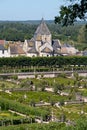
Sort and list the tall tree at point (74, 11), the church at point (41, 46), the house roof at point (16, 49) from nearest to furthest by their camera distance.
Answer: the tall tree at point (74, 11), the house roof at point (16, 49), the church at point (41, 46)

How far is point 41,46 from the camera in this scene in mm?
74875

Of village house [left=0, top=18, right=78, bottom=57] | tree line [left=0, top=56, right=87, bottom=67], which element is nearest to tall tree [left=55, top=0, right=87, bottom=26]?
tree line [left=0, top=56, right=87, bottom=67]

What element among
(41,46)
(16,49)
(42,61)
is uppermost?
(41,46)

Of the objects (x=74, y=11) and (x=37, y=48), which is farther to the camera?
(x=37, y=48)

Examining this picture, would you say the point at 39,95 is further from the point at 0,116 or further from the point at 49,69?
the point at 49,69

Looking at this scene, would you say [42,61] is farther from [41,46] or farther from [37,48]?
[37,48]

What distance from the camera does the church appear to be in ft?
247

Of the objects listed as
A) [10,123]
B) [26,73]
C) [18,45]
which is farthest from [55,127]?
[18,45]

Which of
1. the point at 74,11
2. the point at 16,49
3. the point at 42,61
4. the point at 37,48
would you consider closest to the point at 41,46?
the point at 37,48

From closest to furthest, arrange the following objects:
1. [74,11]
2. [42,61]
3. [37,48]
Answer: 1. [74,11]
2. [42,61]
3. [37,48]

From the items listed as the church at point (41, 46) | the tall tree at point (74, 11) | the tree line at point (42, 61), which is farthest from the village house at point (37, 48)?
the tall tree at point (74, 11)

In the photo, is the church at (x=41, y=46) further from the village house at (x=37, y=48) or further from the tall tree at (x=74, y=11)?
the tall tree at (x=74, y=11)

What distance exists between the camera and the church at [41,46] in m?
75.3

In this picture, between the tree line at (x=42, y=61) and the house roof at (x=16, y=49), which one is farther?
the house roof at (x=16, y=49)
